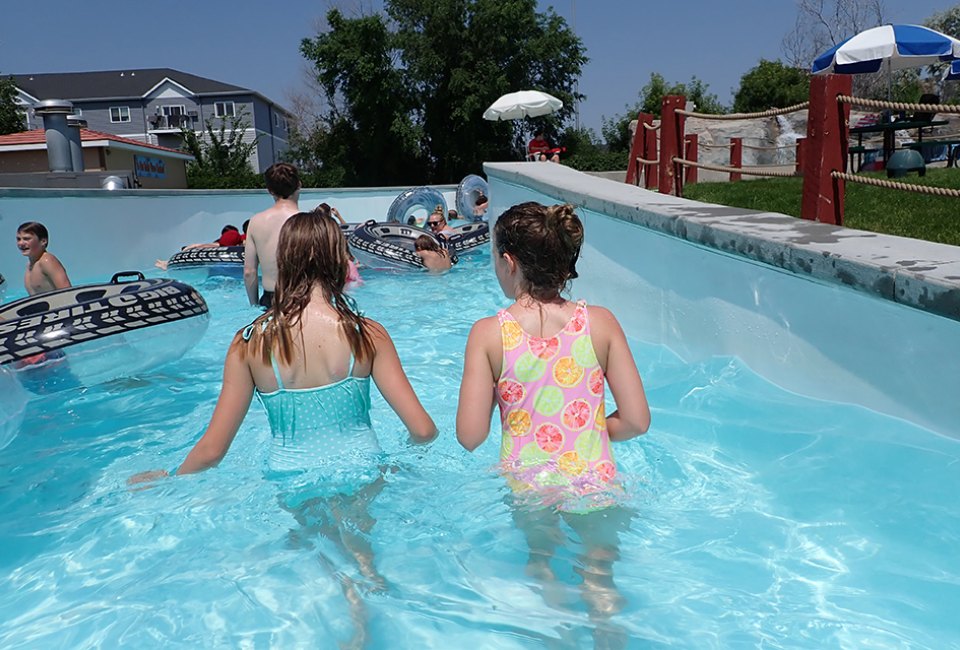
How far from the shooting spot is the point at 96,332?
4.94 m

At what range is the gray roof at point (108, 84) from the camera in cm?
5609

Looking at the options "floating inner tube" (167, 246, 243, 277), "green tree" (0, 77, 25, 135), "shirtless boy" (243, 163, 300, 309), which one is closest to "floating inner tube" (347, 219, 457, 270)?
"floating inner tube" (167, 246, 243, 277)

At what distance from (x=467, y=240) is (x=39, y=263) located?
19.1ft

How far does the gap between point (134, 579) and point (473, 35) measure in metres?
31.0

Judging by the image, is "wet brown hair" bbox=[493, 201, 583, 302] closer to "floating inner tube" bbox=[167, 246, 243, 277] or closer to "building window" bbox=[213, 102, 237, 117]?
"floating inner tube" bbox=[167, 246, 243, 277]

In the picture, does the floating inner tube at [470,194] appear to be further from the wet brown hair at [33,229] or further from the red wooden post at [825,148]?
the red wooden post at [825,148]

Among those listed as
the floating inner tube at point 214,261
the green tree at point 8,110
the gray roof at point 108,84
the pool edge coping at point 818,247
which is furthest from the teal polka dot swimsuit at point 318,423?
the gray roof at point 108,84

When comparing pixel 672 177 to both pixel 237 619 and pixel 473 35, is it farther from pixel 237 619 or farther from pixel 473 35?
pixel 473 35

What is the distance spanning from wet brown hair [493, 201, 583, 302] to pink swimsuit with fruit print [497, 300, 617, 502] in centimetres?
12

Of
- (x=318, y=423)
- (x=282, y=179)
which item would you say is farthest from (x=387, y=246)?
(x=318, y=423)

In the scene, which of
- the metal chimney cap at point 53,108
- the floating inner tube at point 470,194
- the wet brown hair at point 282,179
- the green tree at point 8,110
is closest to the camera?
the wet brown hair at point 282,179

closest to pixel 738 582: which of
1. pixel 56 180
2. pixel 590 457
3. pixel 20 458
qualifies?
pixel 590 457

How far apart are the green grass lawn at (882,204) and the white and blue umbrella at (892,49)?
2826 millimetres

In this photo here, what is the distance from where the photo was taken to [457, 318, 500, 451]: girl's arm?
232 cm
